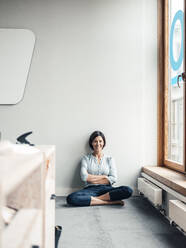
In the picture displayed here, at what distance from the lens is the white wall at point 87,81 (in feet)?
12.4

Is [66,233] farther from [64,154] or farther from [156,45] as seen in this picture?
[156,45]

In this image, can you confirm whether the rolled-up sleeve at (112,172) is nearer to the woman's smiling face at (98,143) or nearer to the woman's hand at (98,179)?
the woman's hand at (98,179)

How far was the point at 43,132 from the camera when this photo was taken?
379cm

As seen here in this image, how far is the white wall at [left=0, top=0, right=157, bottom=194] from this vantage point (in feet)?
12.4

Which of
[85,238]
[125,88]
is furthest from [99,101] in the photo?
[85,238]

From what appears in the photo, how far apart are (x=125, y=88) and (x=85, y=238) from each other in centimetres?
200

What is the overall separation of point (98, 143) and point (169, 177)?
982mm

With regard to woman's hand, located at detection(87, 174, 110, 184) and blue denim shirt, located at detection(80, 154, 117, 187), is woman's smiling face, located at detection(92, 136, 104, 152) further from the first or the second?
woman's hand, located at detection(87, 174, 110, 184)

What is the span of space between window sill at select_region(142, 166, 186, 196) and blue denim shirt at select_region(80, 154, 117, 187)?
38 centimetres

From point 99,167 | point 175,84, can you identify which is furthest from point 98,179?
point 175,84

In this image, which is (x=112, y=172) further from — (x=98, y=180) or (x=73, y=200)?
(x=73, y=200)

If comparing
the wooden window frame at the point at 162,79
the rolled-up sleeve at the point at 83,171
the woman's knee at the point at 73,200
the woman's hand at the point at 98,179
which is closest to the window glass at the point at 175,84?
the wooden window frame at the point at 162,79

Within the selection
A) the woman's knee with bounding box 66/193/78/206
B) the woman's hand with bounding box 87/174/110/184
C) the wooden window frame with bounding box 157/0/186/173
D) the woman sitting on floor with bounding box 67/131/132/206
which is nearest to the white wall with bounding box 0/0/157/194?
the wooden window frame with bounding box 157/0/186/173

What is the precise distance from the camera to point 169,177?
2961 millimetres
